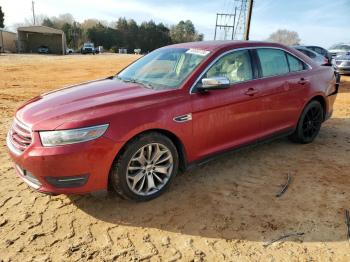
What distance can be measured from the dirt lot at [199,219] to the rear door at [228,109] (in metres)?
0.49

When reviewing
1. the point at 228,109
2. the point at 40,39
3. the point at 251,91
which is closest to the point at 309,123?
the point at 251,91

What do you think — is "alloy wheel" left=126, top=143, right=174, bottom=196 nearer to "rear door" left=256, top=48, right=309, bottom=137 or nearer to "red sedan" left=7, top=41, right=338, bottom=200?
"red sedan" left=7, top=41, right=338, bottom=200

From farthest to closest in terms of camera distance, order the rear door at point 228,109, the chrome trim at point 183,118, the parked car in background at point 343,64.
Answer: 1. the parked car in background at point 343,64
2. the rear door at point 228,109
3. the chrome trim at point 183,118

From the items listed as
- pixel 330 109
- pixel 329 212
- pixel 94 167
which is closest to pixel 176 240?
pixel 94 167

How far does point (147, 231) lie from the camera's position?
3291 millimetres

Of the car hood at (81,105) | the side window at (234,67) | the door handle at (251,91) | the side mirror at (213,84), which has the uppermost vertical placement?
the side window at (234,67)

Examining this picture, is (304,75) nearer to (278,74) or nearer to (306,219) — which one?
(278,74)

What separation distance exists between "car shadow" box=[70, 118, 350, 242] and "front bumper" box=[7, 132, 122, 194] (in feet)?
1.54

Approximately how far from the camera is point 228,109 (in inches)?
164

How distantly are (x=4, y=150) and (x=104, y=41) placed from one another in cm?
8226

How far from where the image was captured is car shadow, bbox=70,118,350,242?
3332 mm

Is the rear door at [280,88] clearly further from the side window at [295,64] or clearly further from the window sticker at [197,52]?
the window sticker at [197,52]

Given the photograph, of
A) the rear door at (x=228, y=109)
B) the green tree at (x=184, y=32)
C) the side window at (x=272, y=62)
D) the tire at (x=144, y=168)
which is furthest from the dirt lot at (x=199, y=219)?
the green tree at (x=184, y=32)

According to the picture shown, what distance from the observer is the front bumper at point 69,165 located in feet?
10.2
